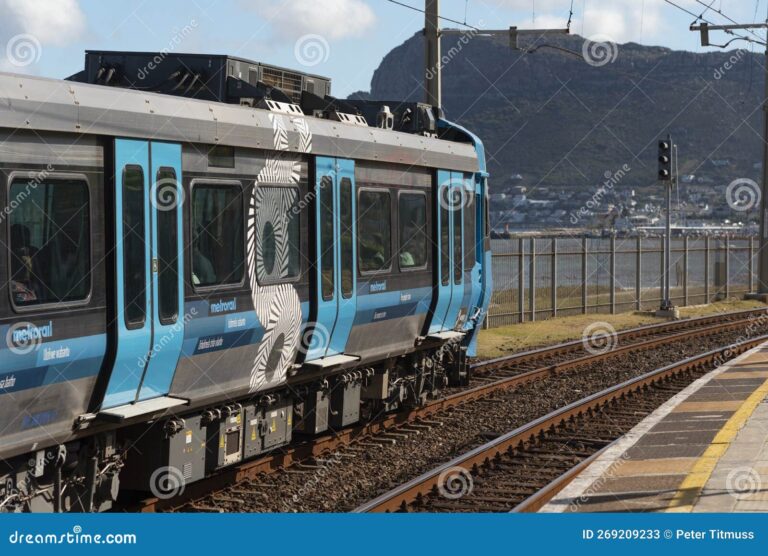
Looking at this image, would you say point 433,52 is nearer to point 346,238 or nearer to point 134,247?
point 346,238

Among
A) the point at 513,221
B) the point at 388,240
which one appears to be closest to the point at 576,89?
the point at 513,221

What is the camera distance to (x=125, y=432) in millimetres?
9586

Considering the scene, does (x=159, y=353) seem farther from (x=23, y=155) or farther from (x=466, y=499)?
(x=466, y=499)

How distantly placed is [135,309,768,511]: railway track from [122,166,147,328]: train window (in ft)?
6.55

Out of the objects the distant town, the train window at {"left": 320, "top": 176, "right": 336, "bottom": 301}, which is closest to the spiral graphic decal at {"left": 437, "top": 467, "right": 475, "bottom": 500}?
the train window at {"left": 320, "top": 176, "right": 336, "bottom": 301}

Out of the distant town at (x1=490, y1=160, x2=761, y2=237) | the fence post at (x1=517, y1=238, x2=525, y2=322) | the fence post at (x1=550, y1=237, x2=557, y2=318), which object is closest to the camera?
the fence post at (x1=517, y1=238, x2=525, y2=322)

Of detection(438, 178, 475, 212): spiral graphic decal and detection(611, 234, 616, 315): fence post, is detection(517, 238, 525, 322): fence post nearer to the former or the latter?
detection(611, 234, 616, 315): fence post

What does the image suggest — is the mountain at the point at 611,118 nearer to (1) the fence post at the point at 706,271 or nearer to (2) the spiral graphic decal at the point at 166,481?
(1) the fence post at the point at 706,271

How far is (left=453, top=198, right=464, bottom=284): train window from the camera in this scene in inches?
618

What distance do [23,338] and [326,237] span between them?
4722 millimetres

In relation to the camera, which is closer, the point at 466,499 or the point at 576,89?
the point at 466,499

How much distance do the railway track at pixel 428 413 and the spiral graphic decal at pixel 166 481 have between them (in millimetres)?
115

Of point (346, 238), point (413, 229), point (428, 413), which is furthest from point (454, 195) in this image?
point (346, 238)

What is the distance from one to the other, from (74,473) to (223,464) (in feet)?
7.16
